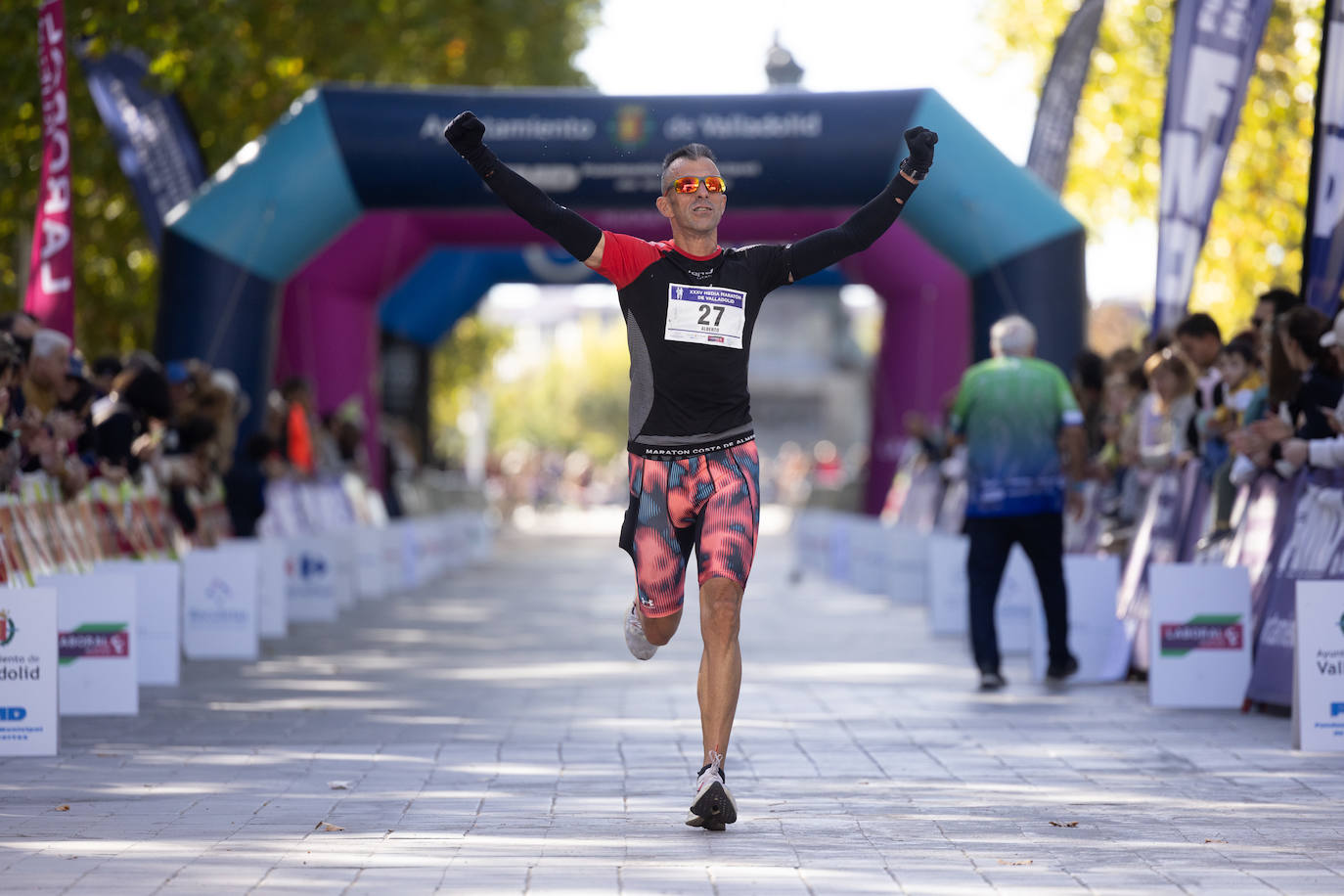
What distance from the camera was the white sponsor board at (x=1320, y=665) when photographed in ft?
28.1

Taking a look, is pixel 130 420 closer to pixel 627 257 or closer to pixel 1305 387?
pixel 627 257

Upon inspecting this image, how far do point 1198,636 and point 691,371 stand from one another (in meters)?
4.57

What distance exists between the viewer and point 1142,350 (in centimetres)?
1425

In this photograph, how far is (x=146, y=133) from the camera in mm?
17250

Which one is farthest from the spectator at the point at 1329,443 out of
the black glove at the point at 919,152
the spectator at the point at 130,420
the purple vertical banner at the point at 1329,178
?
the spectator at the point at 130,420

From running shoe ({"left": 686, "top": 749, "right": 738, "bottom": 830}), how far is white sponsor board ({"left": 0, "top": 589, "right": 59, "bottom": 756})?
125 inches

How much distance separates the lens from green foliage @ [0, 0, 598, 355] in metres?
17.6

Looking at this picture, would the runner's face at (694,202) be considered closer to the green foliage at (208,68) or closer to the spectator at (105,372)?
the spectator at (105,372)

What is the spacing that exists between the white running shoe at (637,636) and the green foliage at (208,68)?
35.1 ft

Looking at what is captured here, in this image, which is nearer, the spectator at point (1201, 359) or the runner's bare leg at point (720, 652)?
the runner's bare leg at point (720, 652)

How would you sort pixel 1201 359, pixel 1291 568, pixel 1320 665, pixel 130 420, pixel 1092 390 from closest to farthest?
pixel 1320 665 → pixel 1291 568 → pixel 1201 359 → pixel 130 420 → pixel 1092 390

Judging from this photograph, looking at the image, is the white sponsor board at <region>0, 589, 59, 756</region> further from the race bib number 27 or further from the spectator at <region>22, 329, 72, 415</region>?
the race bib number 27

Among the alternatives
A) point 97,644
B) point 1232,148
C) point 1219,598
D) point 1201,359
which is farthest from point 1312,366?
point 1232,148

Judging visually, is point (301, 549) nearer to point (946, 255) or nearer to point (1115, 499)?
point (946, 255)
